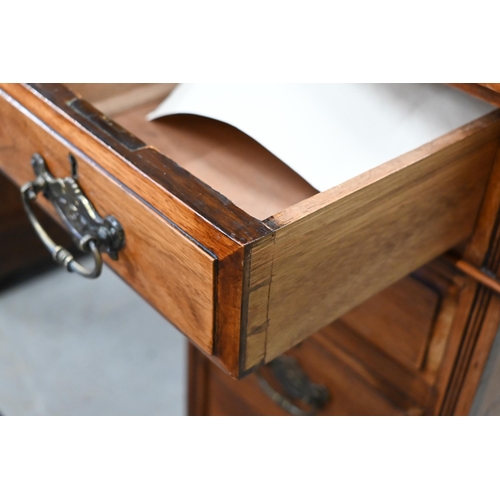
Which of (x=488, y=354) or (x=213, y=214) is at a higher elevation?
(x=213, y=214)

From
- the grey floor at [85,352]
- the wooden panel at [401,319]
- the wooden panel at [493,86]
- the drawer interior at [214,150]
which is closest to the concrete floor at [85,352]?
the grey floor at [85,352]

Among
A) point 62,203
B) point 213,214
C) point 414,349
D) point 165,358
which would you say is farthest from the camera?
point 165,358

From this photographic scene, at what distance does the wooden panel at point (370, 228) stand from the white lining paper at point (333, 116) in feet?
0.13

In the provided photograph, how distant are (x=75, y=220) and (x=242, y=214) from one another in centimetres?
16

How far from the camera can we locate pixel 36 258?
1.21 meters

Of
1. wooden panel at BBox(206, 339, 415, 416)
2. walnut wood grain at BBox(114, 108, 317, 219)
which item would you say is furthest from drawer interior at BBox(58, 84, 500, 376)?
wooden panel at BBox(206, 339, 415, 416)

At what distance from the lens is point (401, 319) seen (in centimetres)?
63

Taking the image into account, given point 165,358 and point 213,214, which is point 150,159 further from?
point 165,358

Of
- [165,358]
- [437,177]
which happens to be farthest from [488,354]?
[165,358]

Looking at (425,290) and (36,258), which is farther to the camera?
(36,258)

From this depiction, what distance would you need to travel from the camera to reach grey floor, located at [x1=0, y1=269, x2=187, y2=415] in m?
1.03

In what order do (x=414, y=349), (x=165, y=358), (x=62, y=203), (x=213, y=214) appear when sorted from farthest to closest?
(x=165, y=358), (x=414, y=349), (x=62, y=203), (x=213, y=214)

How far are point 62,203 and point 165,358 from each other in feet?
2.13

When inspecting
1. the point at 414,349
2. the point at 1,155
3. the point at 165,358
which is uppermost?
the point at 1,155
